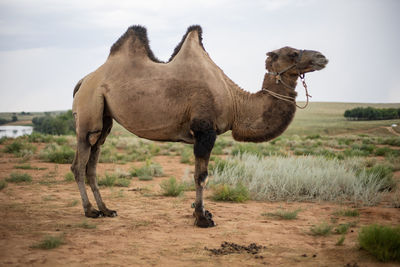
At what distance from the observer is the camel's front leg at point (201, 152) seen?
5980 millimetres

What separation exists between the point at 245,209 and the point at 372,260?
3.47 metres

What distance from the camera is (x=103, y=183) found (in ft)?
35.5

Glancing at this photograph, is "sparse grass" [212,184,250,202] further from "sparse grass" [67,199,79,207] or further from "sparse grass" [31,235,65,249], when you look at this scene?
"sparse grass" [31,235,65,249]

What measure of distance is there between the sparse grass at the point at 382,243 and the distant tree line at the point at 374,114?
158 ft

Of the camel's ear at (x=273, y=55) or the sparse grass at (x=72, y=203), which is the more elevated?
the camel's ear at (x=273, y=55)

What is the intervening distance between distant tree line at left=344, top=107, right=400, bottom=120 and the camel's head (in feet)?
153

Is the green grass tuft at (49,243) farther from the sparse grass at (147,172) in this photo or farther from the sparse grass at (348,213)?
the sparse grass at (147,172)

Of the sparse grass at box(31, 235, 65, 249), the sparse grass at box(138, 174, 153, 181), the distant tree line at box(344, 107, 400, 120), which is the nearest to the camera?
the sparse grass at box(31, 235, 65, 249)

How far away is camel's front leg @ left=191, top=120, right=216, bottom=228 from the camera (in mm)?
5980

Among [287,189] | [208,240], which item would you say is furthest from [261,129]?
[287,189]

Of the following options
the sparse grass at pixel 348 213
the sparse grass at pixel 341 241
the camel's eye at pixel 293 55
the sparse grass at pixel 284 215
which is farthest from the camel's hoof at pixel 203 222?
the camel's eye at pixel 293 55

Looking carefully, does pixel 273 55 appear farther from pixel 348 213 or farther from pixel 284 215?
pixel 348 213

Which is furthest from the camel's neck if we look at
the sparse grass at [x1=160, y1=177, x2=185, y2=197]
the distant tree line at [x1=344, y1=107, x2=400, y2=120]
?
the distant tree line at [x1=344, y1=107, x2=400, y2=120]

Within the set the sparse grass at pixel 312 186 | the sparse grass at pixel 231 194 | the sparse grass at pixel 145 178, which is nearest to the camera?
the sparse grass at pixel 231 194
